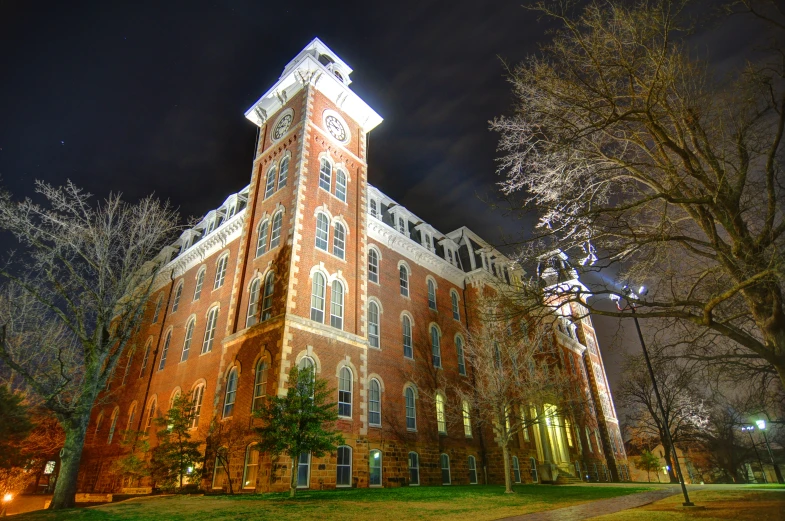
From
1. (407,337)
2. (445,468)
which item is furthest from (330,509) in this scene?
(407,337)

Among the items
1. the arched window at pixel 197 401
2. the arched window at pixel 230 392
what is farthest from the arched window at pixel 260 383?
the arched window at pixel 197 401

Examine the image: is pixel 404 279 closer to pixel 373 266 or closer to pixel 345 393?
pixel 373 266

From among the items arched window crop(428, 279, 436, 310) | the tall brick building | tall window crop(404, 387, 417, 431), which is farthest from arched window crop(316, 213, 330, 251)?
arched window crop(428, 279, 436, 310)

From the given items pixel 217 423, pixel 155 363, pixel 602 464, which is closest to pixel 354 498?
pixel 217 423

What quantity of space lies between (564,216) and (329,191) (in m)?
16.3

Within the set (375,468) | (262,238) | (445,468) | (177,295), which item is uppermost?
(177,295)

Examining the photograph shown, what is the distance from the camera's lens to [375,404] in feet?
69.4

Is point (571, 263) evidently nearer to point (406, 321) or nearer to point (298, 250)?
point (298, 250)

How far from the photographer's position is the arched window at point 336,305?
66.6ft

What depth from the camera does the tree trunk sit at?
14023 millimetres

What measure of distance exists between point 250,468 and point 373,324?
9609 millimetres

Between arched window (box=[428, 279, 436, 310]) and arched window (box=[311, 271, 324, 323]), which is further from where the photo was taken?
arched window (box=[428, 279, 436, 310])

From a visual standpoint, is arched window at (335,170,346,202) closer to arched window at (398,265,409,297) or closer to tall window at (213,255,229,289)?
arched window at (398,265,409,297)

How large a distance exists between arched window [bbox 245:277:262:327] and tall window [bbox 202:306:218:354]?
→ 17.6ft
